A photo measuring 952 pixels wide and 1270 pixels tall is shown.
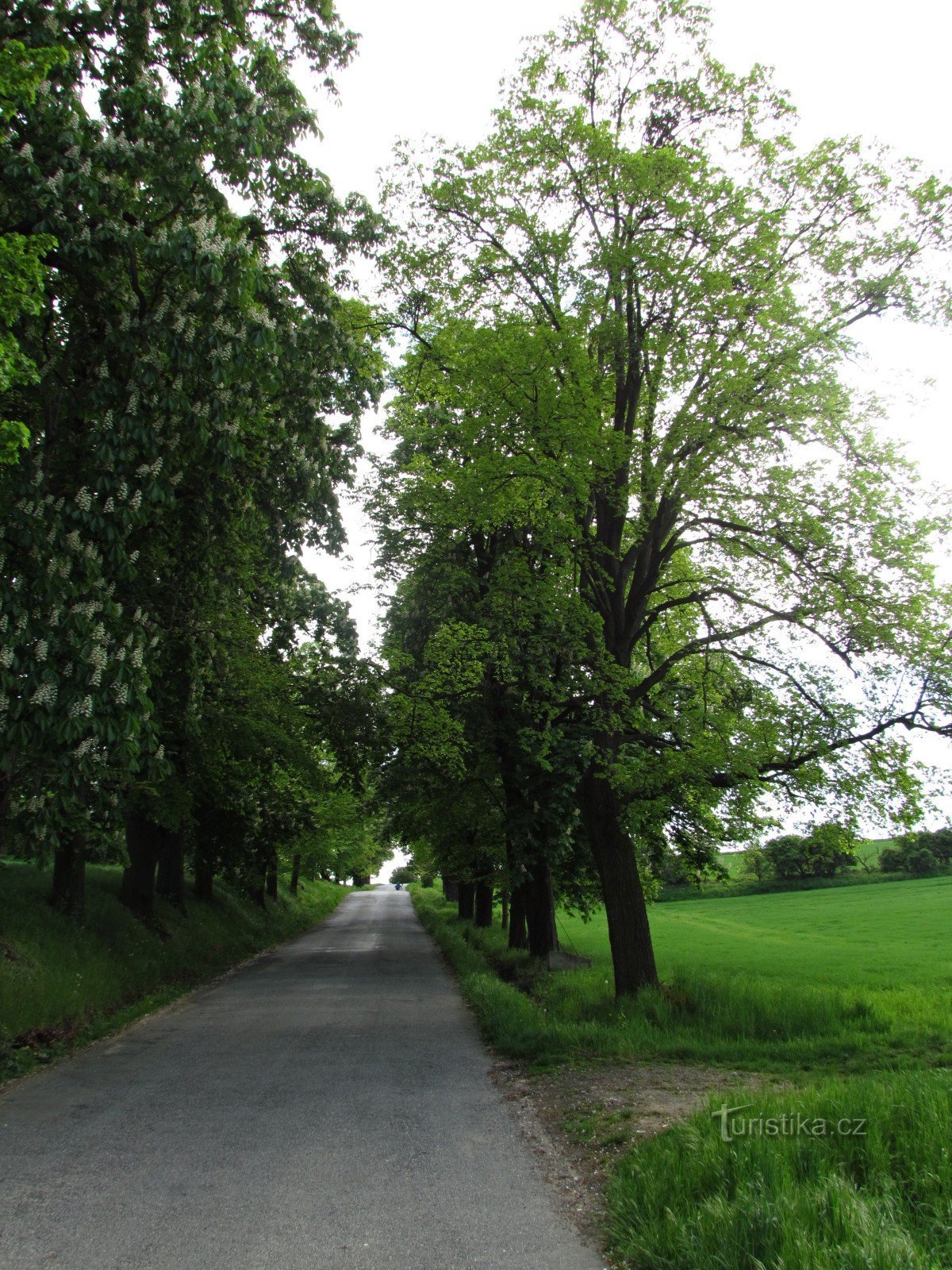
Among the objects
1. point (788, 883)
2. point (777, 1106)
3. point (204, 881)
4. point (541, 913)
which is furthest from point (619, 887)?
point (788, 883)

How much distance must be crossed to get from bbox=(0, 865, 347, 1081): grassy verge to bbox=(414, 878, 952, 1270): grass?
5447 millimetres

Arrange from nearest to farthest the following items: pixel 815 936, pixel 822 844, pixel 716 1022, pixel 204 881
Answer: pixel 716 1022 < pixel 822 844 < pixel 204 881 < pixel 815 936

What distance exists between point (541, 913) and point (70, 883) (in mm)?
9747

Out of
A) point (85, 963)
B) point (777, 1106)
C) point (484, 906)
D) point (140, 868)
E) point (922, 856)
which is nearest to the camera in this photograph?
point (777, 1106)

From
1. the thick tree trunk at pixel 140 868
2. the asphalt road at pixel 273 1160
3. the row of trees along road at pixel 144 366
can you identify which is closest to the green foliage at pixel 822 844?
the asphalt road at pixel 273 1160

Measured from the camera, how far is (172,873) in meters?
22.6

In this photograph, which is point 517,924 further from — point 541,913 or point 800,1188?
point 800,1188

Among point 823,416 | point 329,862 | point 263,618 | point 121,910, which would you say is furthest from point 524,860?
point 329,862

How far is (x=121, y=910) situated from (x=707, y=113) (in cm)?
1846

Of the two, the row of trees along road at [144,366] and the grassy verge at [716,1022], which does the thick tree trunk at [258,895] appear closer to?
the grassy verge at [716,1022]

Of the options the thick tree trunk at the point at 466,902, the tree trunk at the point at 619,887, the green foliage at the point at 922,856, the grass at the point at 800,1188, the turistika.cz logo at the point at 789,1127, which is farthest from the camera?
the green foliage at the point at 922,856

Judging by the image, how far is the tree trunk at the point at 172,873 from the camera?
72.7ft

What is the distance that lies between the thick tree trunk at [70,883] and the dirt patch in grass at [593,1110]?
9563mm

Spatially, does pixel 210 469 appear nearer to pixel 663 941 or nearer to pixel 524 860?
pixel 524 860
